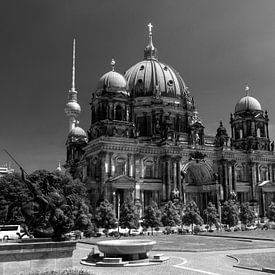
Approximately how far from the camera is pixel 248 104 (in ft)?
347

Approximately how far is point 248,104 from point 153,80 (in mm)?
25475

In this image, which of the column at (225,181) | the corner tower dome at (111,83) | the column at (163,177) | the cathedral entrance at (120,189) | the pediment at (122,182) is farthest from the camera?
the column at (225,181)

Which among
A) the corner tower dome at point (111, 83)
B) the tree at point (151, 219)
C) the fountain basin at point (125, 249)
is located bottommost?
the fountain basin at point (125, 249)

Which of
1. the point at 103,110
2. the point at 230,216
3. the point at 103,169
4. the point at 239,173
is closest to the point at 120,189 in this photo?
the point at 103,169

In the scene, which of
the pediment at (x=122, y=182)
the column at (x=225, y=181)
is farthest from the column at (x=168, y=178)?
the column at (x=225, y=181)

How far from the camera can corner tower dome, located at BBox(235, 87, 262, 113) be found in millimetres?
105588

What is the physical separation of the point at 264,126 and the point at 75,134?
50.3 meters

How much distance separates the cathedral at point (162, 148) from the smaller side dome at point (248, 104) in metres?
0.25

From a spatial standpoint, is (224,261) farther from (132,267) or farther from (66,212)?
(66,212)

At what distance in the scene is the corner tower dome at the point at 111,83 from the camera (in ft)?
281

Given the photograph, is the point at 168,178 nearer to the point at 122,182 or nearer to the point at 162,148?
the point at 162,148

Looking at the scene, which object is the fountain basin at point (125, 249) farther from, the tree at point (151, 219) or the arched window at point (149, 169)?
the arched window at point (149, 169)

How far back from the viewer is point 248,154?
99188mm

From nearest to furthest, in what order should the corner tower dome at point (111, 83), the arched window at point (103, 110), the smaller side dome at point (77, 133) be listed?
the arched window at point (103, 110) → the corner tower dome at point (111, 83) → the smaller side dome at point (77, 133)
